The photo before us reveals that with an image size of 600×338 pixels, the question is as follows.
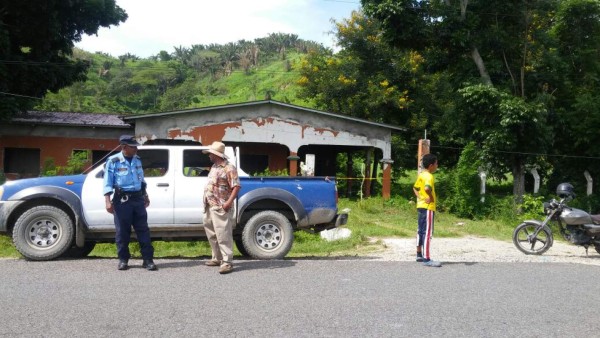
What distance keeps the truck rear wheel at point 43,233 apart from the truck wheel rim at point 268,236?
8.60 feet

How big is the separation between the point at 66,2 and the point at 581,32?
2116 cm

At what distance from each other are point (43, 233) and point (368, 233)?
7977 millimetres

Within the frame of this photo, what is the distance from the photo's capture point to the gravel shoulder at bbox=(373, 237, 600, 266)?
9266 mm

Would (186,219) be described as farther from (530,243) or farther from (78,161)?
(78,161)

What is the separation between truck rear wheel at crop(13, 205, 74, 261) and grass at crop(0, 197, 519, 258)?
A: 1308mm

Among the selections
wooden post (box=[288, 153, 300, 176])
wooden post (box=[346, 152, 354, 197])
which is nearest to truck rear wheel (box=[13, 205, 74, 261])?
wooden post (box=[288, 153, 300, 176])

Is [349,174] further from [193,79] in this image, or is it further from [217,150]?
[193,79]

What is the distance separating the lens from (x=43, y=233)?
7816mm

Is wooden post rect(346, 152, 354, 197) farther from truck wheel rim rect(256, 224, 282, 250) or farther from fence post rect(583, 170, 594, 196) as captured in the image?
truck wheel rim rect(256, 224, 282, 250)

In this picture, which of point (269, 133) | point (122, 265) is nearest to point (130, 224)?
point (122, 265)

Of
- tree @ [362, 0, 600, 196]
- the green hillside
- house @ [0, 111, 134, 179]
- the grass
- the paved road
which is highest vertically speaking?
the green hillside

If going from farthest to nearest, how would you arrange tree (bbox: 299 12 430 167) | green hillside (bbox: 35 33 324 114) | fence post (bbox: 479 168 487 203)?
green hillside (bbox: 35 33 324 114), tree (bbox: 299 12 430 167), fence post (bbox: 479 168 487 203)

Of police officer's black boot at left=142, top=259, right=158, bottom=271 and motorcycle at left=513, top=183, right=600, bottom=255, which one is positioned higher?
motorcycle at left=513, top=183, right=600, bottom=255

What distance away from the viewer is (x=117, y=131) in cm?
2400
